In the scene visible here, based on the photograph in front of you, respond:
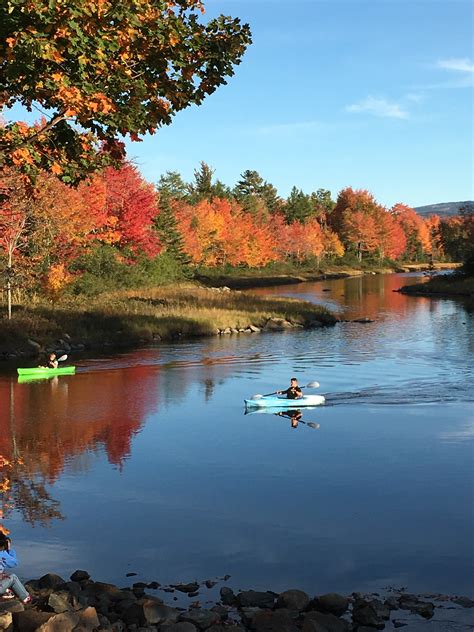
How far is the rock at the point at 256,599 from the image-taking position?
11242 mm

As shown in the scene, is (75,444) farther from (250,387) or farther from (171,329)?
(171,329)

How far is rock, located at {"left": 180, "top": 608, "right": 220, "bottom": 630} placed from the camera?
33.5ft

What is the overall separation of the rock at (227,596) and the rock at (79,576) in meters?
2.03

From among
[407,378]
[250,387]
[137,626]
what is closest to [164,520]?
[137,626]

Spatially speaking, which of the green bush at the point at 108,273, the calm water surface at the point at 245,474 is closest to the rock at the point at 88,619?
the calm water surface at the point at 245,474

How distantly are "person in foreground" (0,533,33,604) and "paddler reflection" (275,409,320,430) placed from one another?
14990 millimetres

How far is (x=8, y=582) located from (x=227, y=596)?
3.14 metres

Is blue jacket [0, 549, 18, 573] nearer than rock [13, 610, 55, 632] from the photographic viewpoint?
No

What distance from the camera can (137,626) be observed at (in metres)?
10.1

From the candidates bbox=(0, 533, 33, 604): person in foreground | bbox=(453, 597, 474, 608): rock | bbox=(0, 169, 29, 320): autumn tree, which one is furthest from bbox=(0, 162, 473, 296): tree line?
bbox=(453, 597, 474, 608): rock

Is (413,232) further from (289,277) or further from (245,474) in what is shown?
(245,474)

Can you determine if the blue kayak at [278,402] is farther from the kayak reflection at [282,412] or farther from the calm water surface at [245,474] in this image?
the calm water surface at [245,474]

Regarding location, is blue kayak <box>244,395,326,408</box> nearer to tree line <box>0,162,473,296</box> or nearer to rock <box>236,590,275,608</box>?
tree line <box>0,162,473,296</box>

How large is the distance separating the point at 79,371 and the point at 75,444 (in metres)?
13.7
